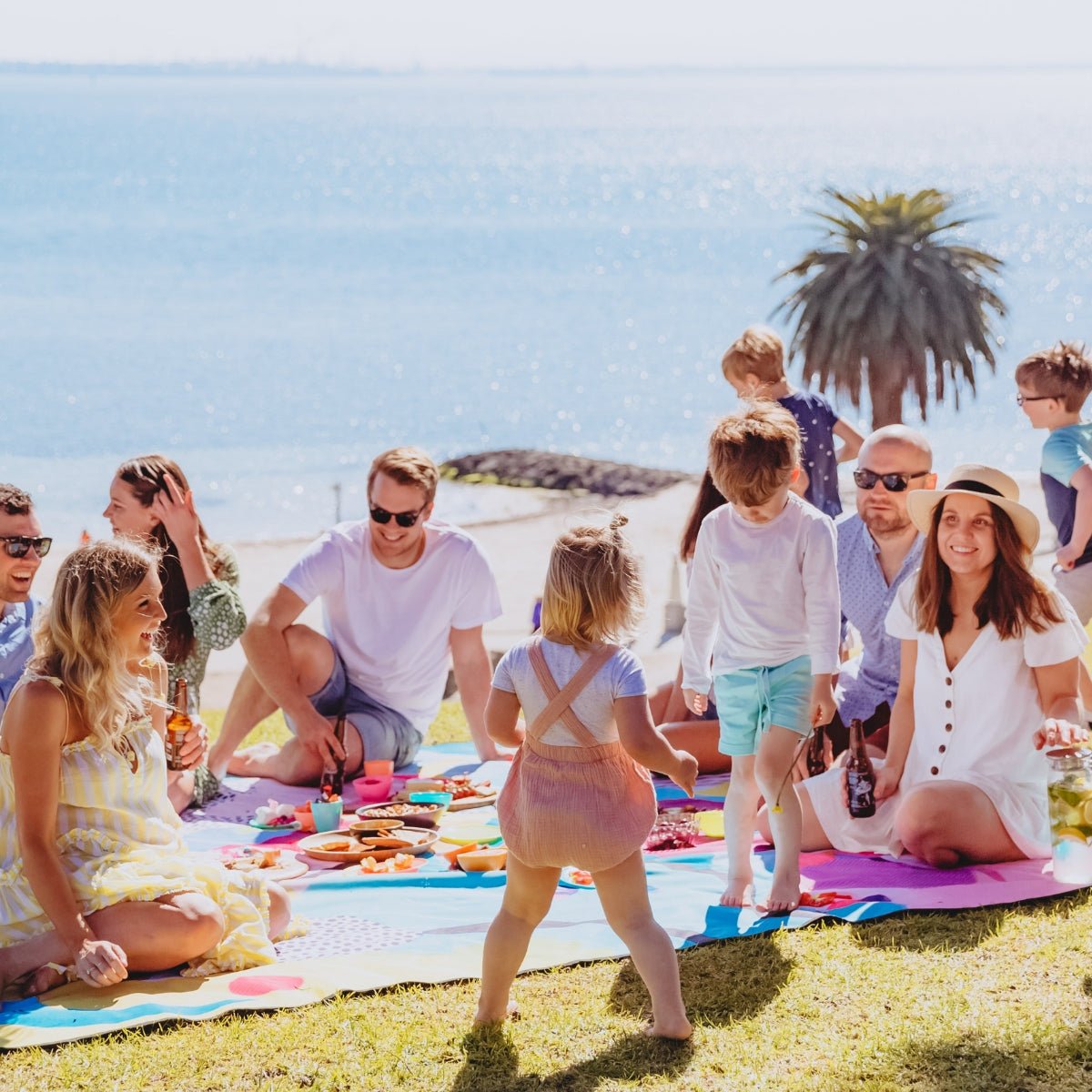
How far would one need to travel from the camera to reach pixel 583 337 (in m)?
87.6

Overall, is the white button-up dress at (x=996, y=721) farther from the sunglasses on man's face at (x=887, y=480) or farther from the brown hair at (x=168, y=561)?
the brown hair at (x=168, y=561)

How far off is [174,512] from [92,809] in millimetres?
1868

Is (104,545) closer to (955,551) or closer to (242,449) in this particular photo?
(955,551)

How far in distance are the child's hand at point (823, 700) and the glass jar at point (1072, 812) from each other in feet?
2.19

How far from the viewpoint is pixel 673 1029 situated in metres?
3.83

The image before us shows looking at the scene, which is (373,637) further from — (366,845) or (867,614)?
(867,614)

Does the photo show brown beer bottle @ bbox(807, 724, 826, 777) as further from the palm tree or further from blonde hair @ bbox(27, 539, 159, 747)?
the palm tree

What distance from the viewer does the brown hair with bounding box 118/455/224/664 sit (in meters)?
5.99

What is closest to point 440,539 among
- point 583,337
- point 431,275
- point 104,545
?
point 104,545

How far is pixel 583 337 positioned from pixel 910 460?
270 ft

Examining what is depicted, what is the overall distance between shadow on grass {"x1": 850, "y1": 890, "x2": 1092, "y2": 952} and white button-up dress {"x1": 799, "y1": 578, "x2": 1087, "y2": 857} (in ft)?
1.29

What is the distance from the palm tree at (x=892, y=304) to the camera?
63.7 ft

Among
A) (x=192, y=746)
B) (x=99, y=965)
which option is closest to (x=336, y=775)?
(x=192, y=746)

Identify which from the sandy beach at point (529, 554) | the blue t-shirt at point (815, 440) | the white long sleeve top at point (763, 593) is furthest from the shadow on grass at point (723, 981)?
the sandy beach at point (529, 554)
